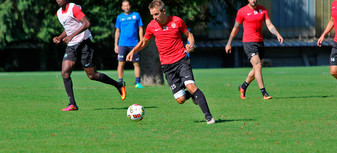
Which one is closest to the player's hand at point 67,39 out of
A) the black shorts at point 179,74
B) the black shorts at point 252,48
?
the black shorts at point 179,74

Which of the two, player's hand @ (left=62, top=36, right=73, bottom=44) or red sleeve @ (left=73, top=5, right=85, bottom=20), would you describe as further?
red sleeve @ (left=73, top=5, right=85, bottom=20)

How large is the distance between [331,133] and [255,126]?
1.10 metres

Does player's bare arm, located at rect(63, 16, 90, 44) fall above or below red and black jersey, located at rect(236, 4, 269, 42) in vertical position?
above

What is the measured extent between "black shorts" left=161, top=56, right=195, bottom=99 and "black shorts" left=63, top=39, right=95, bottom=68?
2.55m

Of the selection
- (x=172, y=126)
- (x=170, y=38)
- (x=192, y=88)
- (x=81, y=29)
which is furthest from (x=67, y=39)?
(x=172, y=126)

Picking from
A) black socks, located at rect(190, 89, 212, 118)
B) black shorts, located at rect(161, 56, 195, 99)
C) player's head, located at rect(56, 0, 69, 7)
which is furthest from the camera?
player's head, located at rect(56, 0, 69, 7)

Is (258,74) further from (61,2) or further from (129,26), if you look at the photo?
(129,26)

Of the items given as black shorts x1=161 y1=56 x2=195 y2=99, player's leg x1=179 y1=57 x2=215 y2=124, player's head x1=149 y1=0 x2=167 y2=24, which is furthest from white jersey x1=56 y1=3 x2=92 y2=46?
player's leg x1=179 y1=57 x2=215 y2=124

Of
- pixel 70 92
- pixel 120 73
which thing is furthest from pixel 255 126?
pixel 120 73

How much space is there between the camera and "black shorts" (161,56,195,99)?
8242 millimetres

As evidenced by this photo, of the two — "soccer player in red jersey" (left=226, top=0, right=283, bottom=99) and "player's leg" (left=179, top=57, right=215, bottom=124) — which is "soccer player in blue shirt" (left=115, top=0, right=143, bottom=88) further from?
"player's leg" (left=179, top=57, right=215, bottom=124)

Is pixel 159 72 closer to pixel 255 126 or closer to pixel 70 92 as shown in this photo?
pixel 70 92

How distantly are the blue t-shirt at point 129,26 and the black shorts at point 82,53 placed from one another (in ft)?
17.1

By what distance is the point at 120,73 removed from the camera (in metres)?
16.0
